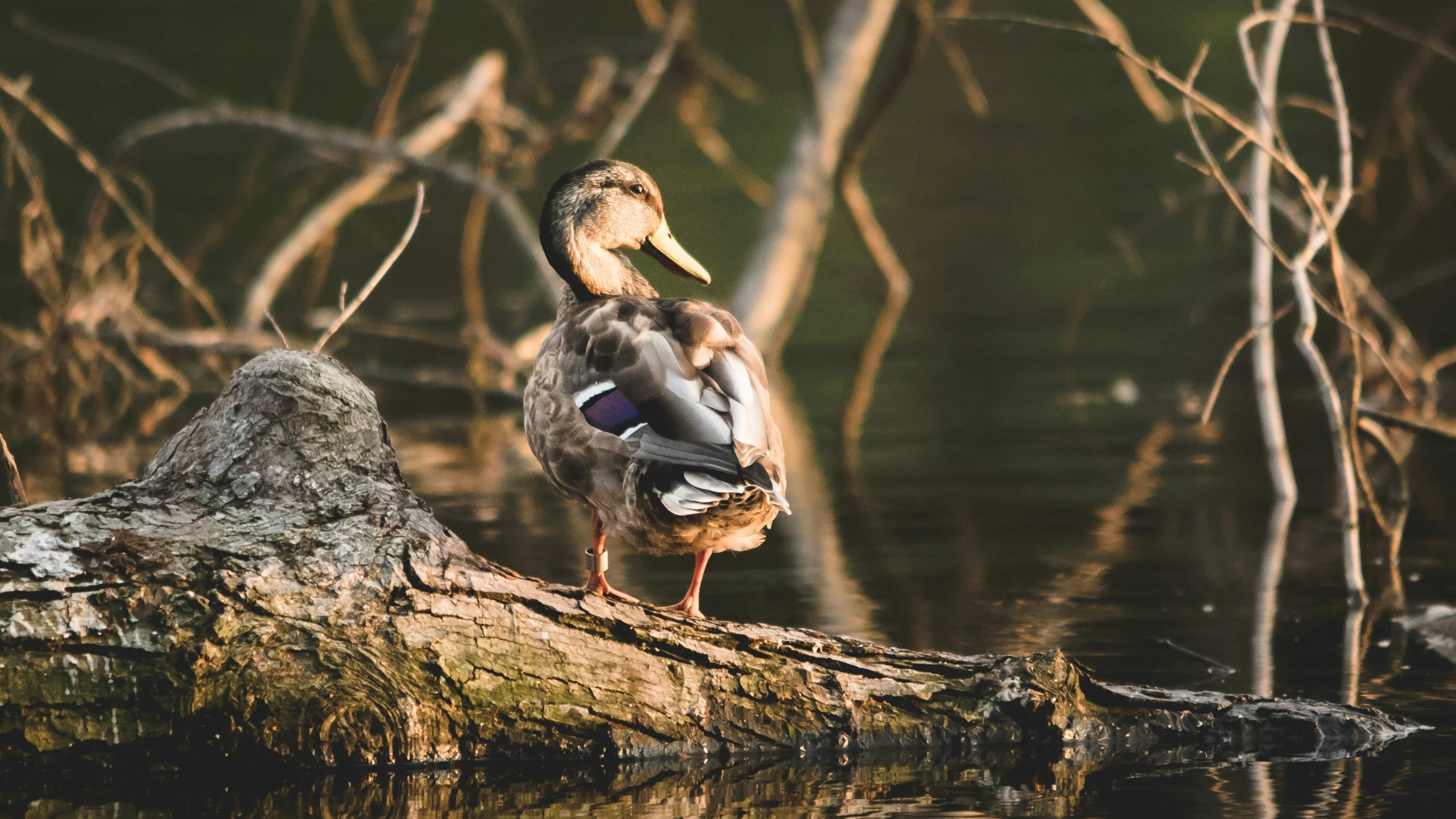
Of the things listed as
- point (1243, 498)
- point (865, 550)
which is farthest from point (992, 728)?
point (1243, 498)

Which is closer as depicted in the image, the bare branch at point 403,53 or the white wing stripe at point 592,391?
the white wing stripe at point 592,391

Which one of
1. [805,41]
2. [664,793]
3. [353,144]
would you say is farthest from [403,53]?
[664,793]

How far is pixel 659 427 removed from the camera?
3596 mm

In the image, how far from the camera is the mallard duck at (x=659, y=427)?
3516 mm

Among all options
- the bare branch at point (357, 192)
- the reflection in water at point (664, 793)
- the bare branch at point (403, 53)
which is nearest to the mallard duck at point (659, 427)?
the reflection in water at point (664, 793)

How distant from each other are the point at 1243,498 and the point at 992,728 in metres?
3.32

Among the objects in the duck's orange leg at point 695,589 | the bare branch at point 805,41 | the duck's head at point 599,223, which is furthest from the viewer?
the bare branch at point 805,41

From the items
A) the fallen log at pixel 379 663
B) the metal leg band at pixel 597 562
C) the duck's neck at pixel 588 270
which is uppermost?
the duck's neck at pixel 588 270

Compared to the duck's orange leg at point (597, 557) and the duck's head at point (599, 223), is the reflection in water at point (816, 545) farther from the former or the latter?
the duck's head at point (599, 223)

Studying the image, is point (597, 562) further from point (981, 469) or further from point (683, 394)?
point (981, 469)

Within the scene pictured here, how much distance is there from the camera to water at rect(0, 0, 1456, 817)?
344 cm

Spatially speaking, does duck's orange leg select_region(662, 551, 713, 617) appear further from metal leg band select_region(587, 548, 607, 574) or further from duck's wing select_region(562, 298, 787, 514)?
duck's wing select_region(562, 298, 787, 514)

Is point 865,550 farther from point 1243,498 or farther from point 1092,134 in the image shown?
point 1092,134

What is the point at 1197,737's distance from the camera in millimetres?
3617
